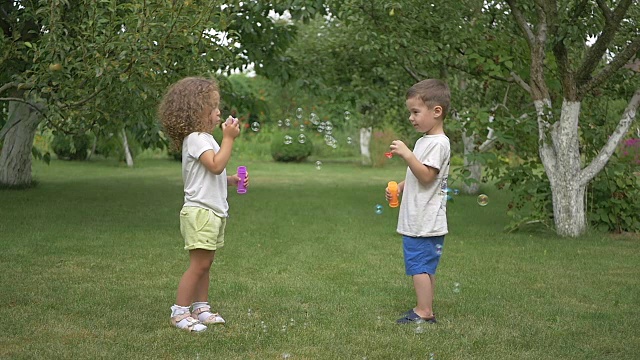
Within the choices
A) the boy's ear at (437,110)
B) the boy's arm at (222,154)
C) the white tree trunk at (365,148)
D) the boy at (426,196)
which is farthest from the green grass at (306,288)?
the white tree trunk at (365,148)

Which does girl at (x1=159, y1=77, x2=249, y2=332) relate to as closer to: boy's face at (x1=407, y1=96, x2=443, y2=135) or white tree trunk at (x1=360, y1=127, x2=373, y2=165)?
boy's face at (x1=407, y1=96, x2=443, y2=135)

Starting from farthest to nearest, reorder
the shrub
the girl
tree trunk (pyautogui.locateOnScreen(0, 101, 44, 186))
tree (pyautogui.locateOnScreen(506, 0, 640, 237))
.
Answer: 1. tree trunk (pyautogui.locateOnScreen(0, 101, 44, 186))
2. the shrub
3. tree (pyautogui.locateOnScreen(506, 0, 640, 237))
4. the girl

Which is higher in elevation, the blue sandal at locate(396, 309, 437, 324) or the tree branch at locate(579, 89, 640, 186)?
the tree branch at locate(579, 89, 640, 186)

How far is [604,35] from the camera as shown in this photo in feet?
32.0

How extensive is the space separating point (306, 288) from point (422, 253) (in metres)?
1.50

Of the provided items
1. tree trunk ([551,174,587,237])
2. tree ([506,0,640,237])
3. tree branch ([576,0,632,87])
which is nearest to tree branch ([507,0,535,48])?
tree ([506,0,640,237])

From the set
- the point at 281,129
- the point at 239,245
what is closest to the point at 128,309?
the point at 239,245

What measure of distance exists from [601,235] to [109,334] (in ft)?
22.7

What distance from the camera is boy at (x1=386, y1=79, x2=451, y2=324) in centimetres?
529

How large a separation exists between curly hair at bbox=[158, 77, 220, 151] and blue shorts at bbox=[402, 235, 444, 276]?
147 centimetres

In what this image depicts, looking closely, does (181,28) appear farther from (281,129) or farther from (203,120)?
(281,129)

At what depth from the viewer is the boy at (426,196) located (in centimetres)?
529

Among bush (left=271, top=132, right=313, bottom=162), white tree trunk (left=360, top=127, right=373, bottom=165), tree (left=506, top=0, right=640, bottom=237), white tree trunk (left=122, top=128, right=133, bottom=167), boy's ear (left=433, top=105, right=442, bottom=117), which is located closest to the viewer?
boy's ear (left=433, top=105, right=442, bottom=117)

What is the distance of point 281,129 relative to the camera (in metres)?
34.8
